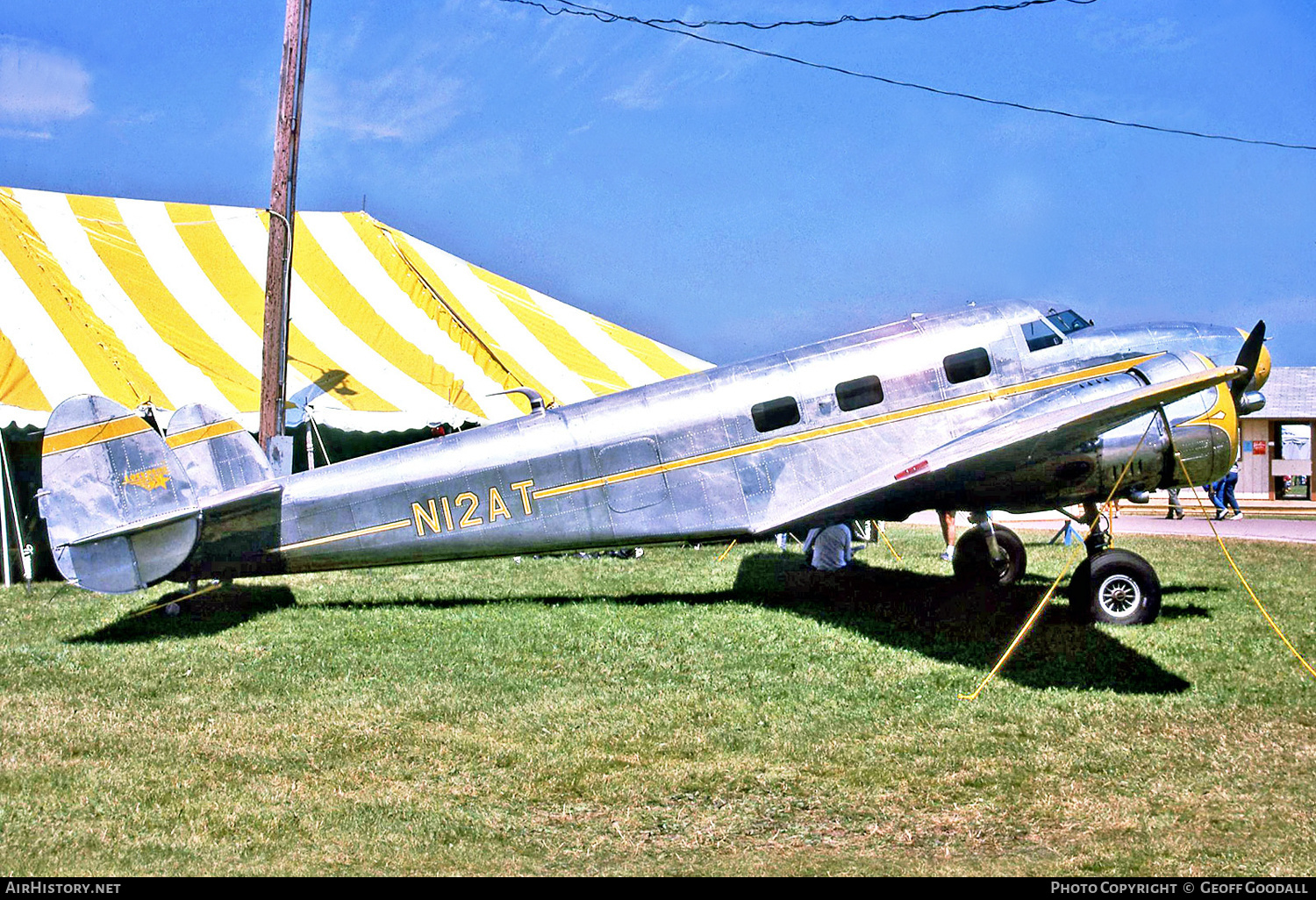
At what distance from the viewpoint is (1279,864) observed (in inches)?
171

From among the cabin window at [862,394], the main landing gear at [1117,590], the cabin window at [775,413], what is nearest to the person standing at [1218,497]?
the main landing gear at [1117,590]

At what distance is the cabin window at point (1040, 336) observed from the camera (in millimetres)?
9664

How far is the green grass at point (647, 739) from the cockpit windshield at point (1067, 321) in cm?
265

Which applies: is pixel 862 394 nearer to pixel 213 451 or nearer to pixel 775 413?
pixel 775 413

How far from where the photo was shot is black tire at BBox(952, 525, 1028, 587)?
11.3 metres

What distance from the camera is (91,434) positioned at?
8.54 meters

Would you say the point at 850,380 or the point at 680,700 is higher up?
the point at 850,380

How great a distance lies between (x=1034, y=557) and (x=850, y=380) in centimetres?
591

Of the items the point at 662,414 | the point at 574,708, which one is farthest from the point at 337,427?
the point at 574,708

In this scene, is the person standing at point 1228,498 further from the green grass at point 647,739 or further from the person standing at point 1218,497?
the green grass at point 647,739

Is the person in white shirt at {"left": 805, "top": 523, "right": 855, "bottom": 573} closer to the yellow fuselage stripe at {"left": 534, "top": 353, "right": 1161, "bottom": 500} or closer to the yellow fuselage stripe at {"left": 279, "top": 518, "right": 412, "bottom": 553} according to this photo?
the yellow fuselage stripe at {"left": 534, "top": 353, "right": 1161, "bottom": 500}
